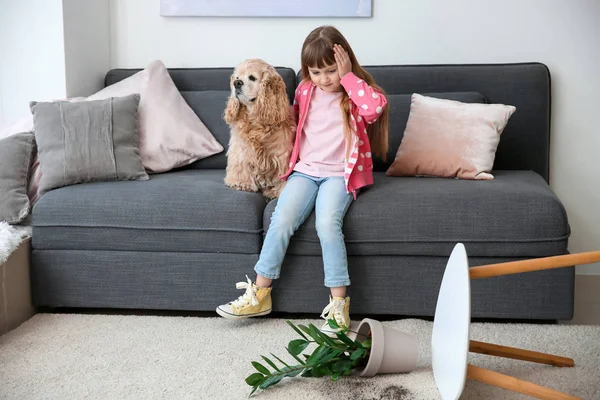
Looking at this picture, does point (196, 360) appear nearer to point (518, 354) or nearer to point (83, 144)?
Answer: point (518, 354)

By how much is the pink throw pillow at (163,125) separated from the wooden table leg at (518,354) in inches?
59.5

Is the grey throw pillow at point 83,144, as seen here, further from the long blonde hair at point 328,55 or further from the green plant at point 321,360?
the green plant at point 321,360

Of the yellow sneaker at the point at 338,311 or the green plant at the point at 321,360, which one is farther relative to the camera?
the yellow sneaker at the point at 338,311

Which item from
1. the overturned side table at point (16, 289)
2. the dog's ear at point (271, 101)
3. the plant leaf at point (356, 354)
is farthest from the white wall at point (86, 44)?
the plant leaf at point (356, 354)

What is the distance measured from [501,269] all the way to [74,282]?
1.53 metres

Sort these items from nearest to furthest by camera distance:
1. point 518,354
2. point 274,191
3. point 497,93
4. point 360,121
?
point 518,354, point 360,121, point 274,191, point 497,93

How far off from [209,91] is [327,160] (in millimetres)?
888

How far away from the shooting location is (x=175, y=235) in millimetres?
2449

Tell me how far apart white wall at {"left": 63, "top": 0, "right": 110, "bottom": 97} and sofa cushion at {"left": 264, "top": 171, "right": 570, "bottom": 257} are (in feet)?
4.77

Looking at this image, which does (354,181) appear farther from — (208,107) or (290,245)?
(208,107)

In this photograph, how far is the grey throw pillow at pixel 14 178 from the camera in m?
2.56

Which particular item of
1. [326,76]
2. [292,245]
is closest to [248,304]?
[292,245]

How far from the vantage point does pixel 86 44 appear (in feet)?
10.7

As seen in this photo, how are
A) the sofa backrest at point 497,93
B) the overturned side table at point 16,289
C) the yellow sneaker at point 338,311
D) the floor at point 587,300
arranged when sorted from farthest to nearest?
1. the sofa backrest at point 497,93
2. the floor at point 587,300
3. the overturned side table at point 16,289
4. the yellow sneaker at point 338,311
